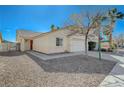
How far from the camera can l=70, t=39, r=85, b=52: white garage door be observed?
1282cm

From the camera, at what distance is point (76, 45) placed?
13.3 metres

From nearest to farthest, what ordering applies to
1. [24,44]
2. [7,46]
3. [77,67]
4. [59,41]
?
[77,67]
[59,41]
[7,46]
[24,44]

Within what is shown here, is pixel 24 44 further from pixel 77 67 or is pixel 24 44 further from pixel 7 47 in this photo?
pixel 77 67

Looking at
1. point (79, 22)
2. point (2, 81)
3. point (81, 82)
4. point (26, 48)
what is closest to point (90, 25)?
point (79, 22)

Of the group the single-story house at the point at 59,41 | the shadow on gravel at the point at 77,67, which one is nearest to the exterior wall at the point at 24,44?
the single-story house at the point at 59,41

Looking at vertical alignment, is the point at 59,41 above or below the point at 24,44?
above

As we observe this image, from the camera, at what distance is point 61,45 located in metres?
12.1

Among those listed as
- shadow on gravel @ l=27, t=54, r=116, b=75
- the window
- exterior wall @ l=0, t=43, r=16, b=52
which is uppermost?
the window

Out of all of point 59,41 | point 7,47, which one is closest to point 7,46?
point 7,47

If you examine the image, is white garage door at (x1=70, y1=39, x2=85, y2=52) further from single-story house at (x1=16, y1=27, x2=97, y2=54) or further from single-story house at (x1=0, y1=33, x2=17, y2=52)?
single-story house at (x1=0, y1=33, x2=17, y2=52)

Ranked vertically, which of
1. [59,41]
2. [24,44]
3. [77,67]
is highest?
[59,41]

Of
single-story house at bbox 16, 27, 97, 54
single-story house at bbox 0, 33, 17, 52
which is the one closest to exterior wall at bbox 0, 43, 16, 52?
single-story house at bbox 0, 33, 17, 52
